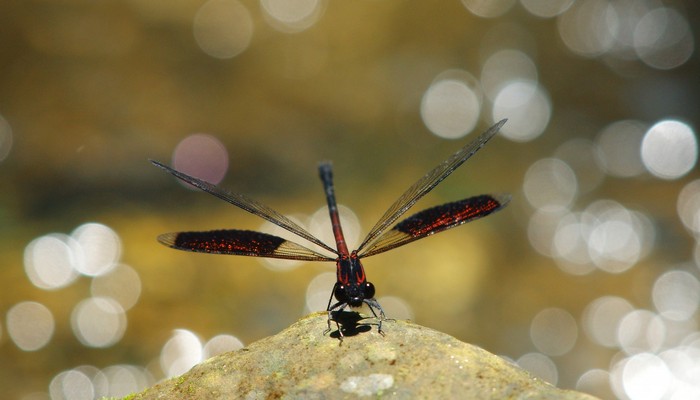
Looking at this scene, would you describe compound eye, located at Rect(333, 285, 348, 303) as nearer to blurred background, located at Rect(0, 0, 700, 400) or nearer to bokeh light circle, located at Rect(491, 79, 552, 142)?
blurred background, located at Rect(0, 0, 700, 400)

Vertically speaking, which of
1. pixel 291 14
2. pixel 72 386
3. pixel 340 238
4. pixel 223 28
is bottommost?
pixel 340 238

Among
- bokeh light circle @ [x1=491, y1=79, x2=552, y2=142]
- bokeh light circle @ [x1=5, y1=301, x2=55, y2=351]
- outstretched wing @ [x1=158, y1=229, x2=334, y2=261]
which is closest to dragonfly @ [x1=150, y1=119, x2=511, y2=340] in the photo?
outstretched wing @ [x1=158, y1=229, x2=334, y2=261]

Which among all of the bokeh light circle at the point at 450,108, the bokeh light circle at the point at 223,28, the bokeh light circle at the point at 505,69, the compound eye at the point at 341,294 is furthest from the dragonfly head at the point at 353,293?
the bokeh light circle at the point at 223,28

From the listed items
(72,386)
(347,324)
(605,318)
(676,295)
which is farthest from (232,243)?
(676,295)

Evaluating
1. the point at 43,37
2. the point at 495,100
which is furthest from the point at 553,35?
the point at 43,37

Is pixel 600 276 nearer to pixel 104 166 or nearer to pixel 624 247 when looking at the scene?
pixel 624 247

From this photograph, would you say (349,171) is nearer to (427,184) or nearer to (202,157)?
(202,157)
